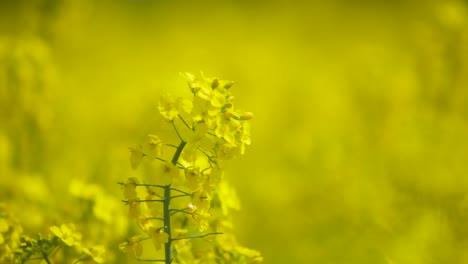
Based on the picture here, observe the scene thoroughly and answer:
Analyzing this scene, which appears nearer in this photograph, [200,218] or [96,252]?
[200,218]

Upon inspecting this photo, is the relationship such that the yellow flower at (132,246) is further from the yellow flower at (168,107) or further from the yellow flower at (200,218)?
the yellow flower at (168,107)

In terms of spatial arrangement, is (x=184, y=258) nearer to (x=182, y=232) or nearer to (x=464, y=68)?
(x=182, y=232)

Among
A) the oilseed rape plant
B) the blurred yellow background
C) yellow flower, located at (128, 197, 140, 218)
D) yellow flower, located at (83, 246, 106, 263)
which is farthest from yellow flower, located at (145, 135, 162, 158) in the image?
the blurred yellow background

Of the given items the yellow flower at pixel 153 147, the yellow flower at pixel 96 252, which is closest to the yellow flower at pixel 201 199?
the yellow flower at pixel 153 147

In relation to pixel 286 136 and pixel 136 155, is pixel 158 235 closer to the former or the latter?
pixel 136 155

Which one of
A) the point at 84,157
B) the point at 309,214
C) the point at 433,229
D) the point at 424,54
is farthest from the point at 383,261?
the point at 84,157

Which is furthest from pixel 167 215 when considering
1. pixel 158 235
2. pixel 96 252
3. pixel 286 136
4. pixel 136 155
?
pixel 286 136
